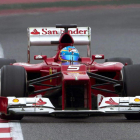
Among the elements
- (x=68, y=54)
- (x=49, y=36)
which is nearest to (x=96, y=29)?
(x=49, y=36)

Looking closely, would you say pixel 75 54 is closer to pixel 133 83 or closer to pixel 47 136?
pixel 133 83

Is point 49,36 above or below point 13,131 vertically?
above

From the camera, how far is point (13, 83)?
9.16m

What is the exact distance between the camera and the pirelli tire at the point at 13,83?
910 cm

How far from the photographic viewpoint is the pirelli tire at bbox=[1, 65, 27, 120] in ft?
29.9

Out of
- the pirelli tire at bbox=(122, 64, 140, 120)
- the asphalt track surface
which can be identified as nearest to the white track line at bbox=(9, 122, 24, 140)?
the pirelli tire at bbox=(122, 64, 140, 120)

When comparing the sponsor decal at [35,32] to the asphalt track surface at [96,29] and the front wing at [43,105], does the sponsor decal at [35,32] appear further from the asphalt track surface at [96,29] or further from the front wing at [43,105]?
the asphalt track surface at [96,29]

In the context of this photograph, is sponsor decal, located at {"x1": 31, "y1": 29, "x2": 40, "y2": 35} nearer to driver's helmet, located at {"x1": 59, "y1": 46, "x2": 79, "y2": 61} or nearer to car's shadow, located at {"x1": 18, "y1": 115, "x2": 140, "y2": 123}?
driver's helmet, located at {"x1": 59, "y1": 46, "x2": 79, "y2": 61}

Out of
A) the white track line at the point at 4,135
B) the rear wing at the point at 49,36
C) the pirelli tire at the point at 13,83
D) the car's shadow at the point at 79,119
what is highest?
the rear wing at the point at 49,36

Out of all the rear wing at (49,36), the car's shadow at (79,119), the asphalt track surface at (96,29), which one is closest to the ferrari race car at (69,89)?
the car's shadow at (79,119)

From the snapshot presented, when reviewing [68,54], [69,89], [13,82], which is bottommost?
[69,89]

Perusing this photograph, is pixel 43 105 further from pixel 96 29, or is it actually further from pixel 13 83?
pixel 96 29

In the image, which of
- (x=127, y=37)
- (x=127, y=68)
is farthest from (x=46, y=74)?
(x=127, y=37)

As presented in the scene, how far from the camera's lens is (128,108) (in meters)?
8.74
